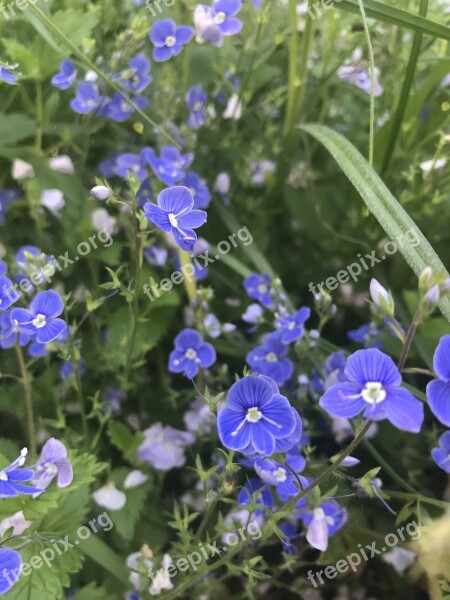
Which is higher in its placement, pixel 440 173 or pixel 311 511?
pixel 440 173

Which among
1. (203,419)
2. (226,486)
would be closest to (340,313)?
(203,419)

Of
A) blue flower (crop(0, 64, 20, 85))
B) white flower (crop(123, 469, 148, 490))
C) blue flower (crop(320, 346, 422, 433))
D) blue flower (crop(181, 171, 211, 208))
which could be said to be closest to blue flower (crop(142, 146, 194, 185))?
blue flower (crop(181, 171, 211, 208))

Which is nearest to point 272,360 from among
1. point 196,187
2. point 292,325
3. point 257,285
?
point 292,325

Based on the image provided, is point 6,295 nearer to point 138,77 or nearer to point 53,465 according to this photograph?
point 53,465

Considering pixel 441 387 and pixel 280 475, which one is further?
pixel 280 475

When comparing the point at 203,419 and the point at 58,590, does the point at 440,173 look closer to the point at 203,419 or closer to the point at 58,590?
the point at 203,419

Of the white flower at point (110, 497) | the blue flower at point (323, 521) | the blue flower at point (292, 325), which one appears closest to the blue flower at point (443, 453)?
the blue flower at point (323, 521)

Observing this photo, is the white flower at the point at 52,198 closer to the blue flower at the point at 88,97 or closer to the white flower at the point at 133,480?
the blue flower at the point at 88,97
